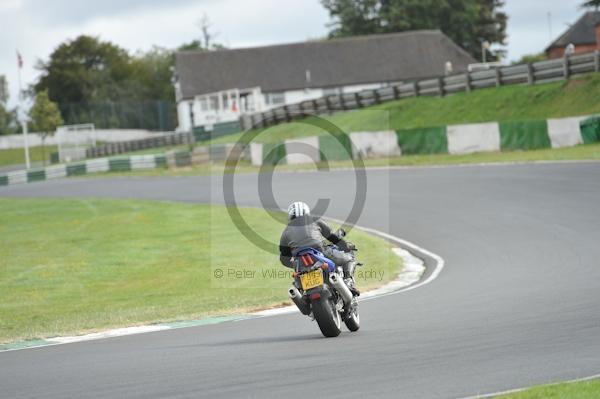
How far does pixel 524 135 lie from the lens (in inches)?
1469

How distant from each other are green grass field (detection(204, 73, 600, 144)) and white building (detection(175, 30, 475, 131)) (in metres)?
33.0

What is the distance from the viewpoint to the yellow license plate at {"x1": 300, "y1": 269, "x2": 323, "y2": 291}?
1075cm

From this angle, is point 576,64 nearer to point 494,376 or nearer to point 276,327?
point 276,327

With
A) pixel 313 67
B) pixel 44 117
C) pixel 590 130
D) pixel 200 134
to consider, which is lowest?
pixel 590 130

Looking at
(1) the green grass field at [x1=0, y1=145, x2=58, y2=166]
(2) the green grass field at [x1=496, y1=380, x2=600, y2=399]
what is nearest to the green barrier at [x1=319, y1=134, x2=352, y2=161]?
(2) the green grass field at [x1=496, y1=380, x2=600, y2=399]

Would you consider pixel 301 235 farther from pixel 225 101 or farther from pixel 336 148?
pixel 225 101

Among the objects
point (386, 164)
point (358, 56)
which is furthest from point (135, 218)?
point (358, 56)

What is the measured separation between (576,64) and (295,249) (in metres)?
34.8

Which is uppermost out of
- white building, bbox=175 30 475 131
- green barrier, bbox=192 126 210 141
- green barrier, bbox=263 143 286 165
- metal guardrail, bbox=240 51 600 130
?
white building, bbox=175 30 475 131

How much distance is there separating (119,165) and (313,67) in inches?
1487

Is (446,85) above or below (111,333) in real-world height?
above

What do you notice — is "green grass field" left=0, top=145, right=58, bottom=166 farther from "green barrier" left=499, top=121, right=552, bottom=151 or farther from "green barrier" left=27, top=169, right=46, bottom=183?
"green barrier" left=499, top=121, right=552, bottom=151

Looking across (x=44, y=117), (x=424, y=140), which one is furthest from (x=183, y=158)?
(x=44, y=117)

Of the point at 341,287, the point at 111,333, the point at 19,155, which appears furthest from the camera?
the point at 19,155
